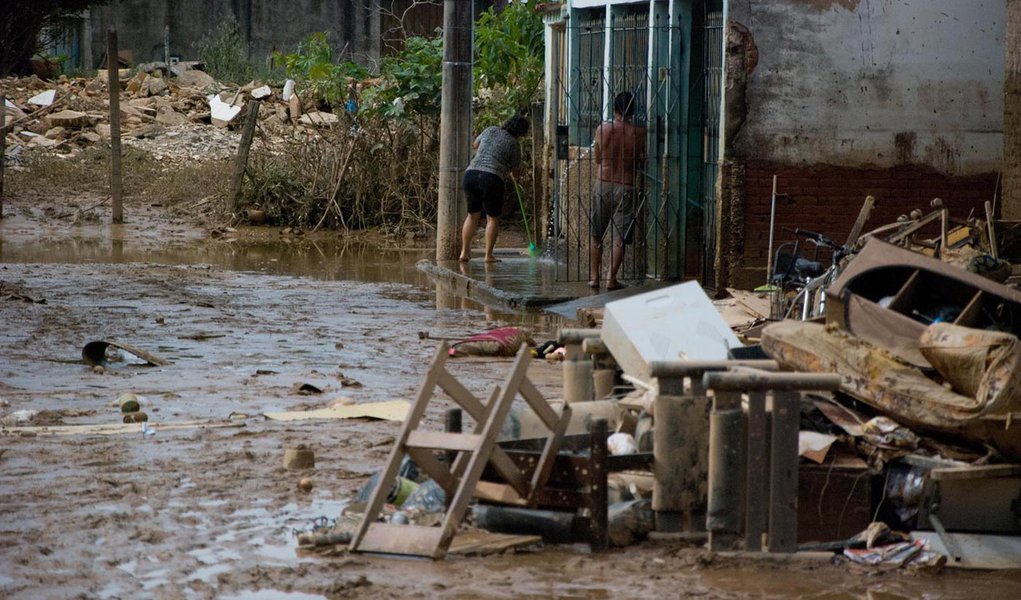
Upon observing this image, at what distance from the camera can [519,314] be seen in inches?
497

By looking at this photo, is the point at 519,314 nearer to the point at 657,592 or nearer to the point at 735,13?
the point at 735,13

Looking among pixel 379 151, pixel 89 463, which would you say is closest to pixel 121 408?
pixel 89 463

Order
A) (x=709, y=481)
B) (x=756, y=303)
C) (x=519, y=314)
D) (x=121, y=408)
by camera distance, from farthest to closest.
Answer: (x=519, y=314) → (x=756, y=303) → (x=121, y=408) → (x=709, y=481)

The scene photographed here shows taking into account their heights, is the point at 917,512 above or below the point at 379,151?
below

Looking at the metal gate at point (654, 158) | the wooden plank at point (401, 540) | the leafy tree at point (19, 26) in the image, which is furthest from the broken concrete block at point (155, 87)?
the wooden plank at point (401, 540)

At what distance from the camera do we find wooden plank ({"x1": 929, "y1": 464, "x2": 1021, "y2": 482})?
5.45 m

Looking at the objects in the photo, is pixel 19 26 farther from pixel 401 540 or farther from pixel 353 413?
pixel 401 540

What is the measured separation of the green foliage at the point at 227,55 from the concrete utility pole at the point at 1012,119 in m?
23.4

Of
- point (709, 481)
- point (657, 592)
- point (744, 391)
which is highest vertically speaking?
point (744, 391)

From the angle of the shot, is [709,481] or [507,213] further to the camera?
[507,213]

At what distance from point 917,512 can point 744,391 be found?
97 centimetres

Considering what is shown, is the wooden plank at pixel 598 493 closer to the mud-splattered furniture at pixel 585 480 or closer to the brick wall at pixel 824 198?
the mud-splattered furniture at pixel 585 480

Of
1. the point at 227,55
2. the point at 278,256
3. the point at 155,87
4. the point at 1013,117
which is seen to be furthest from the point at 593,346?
the point at 227,55

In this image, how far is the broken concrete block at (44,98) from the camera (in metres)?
27.7
